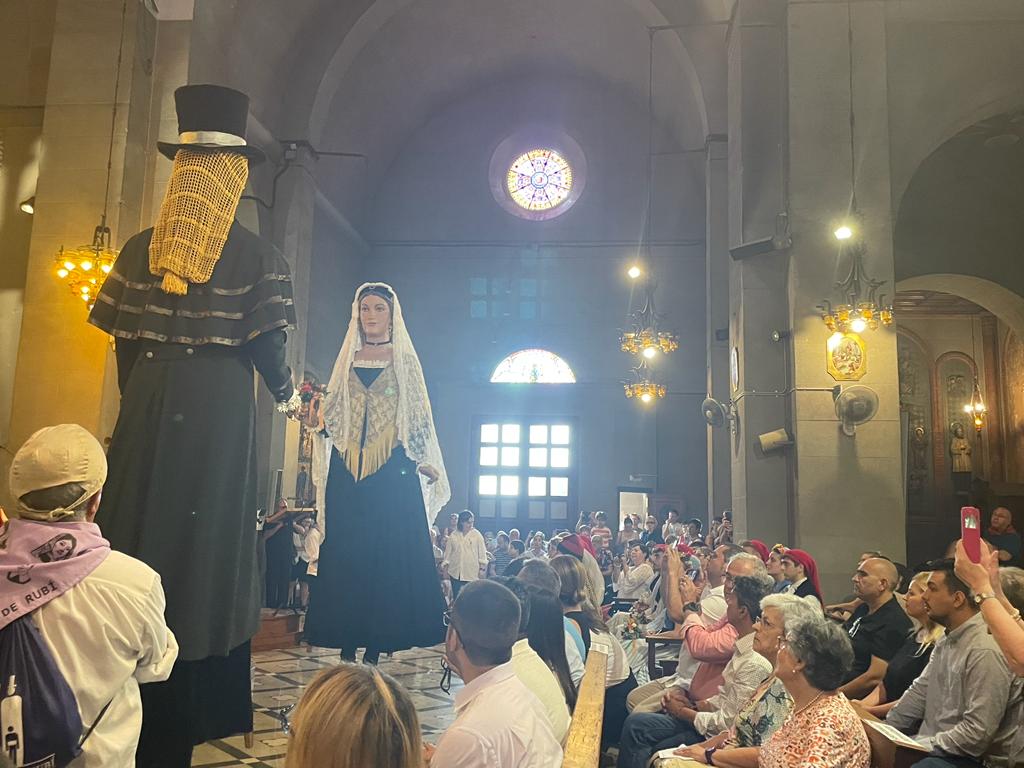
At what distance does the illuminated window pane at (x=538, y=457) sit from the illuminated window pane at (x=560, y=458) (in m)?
0.16

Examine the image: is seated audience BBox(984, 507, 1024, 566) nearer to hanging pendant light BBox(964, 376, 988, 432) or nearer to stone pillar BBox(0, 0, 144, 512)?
stone pillar BBox(0, 0, 144, 512)

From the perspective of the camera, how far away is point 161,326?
3148mm

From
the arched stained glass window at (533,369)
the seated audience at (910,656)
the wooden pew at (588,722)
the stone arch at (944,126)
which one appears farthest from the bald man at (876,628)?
the arched stained glass window at (533,369)

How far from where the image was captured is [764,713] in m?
3.60

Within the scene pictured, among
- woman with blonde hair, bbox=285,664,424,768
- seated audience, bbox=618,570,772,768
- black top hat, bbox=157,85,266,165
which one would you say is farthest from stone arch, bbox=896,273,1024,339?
woman with blonde hair, bbox=285,664,424,768

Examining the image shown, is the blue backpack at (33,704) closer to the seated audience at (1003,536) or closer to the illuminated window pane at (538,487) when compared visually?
the seated audience at (1003,536)

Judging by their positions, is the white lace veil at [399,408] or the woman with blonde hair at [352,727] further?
the white lace veil at [399,408]

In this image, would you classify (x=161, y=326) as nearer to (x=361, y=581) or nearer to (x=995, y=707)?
(x=361, y=581)

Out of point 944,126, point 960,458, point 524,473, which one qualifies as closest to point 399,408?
point 944,126

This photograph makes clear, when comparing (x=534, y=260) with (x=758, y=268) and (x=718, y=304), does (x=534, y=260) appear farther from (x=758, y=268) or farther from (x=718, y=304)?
(x=758, y=268)

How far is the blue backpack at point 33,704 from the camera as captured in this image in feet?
6.31

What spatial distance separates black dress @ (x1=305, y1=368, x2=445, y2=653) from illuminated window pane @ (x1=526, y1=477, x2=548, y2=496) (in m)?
16.8

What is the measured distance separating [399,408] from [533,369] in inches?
678

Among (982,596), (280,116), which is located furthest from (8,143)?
(982,596)
